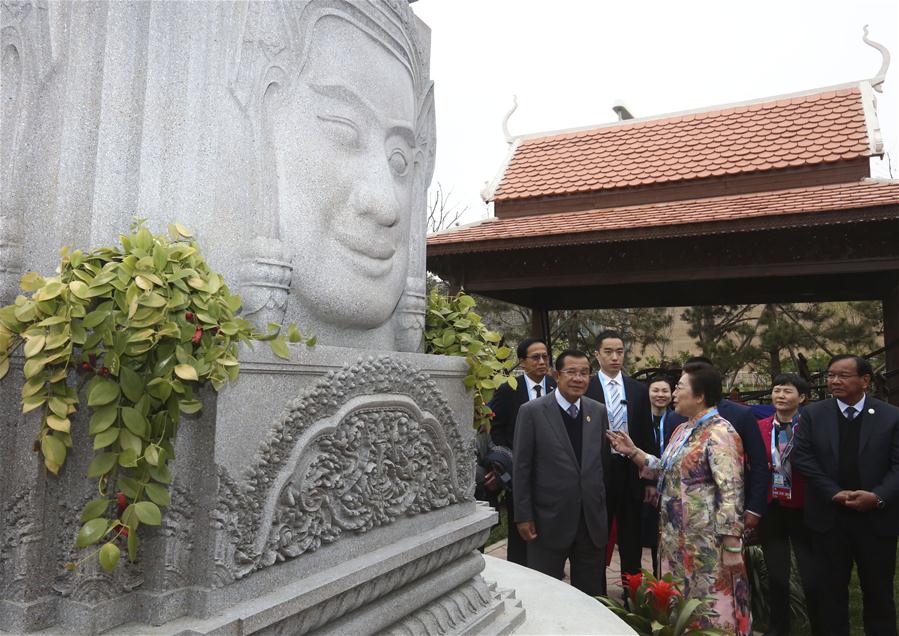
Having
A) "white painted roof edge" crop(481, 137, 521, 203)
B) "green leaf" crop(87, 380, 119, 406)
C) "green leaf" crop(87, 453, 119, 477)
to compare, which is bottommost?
"green leaf" crop(87, 453, 119, 477)

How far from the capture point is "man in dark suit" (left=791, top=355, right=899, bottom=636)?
3330 mm

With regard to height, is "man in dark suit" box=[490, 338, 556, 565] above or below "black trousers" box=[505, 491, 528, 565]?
above

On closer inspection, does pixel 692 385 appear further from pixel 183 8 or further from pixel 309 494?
pixel 183 8

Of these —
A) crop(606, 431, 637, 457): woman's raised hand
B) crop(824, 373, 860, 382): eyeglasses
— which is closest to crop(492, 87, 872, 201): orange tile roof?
crop(824, 373, 860, 382): eyeglasses

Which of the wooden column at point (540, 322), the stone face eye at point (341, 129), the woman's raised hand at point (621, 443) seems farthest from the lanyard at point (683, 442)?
the wooden column at point (540, 322)

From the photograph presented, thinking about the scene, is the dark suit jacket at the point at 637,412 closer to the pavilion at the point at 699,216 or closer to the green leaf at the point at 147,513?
the pavilion at the point at 699,216

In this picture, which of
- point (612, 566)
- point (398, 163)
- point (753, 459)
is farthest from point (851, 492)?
point (398, 163)

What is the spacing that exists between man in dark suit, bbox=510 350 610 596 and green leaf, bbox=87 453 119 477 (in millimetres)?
2389

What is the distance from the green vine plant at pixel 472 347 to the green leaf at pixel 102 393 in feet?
4.48

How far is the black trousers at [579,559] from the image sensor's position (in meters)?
3.35

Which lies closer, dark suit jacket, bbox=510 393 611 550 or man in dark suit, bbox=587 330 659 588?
dark suit jacket, bbox=510 393 611 550

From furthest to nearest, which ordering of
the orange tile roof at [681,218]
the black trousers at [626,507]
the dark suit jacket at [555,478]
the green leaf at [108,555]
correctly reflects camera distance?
1. the orange tile roof at [681,218]
2. the black trousers at [626,507]
3. the dark suit jacket at [555,478]
4. the green leaf at [108,555]

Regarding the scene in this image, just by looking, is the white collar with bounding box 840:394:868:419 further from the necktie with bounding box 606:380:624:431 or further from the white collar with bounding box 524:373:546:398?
the white collar with bounding box 524:373:546:398

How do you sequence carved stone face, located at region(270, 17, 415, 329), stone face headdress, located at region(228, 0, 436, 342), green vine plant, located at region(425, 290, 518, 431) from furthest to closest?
green vine plant, located at region(425, 290, 518, 431)
carved stone face, located at region(270, 17, 415, 329)
stone face headdress, located at region(228, 0, 436, 342)
